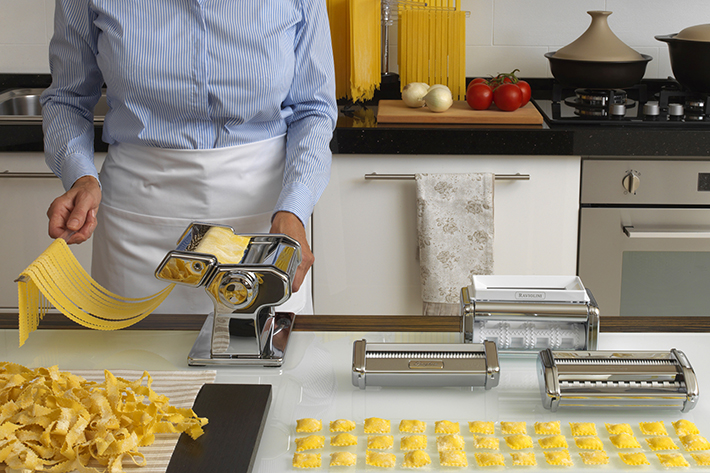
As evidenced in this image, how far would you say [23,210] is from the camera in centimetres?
198

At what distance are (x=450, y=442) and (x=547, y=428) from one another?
0.35ft

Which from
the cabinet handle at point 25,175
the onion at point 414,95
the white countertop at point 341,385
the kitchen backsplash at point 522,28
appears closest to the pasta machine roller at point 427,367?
the white countertop at point 341,385

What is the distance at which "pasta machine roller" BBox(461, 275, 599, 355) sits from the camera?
88 centimetres

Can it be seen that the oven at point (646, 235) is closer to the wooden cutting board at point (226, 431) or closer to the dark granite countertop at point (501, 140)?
the dark granite countertop at point (501, 140)

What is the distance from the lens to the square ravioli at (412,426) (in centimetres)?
74

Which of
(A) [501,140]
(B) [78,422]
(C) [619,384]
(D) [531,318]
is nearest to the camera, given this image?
(B) [78,422]

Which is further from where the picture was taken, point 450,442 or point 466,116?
point 466,116

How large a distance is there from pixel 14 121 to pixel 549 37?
165 cm

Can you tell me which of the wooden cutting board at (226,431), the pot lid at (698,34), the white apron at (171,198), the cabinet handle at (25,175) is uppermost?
the pot lid at (698,34)

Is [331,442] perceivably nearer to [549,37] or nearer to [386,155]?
[386,155]

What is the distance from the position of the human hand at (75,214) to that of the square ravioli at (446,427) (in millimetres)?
540

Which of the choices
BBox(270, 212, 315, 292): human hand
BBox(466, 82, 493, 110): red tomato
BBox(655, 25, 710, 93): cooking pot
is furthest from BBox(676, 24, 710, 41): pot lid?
BBox(270, 212, 315, 292): human hand

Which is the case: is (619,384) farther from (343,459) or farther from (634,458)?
(343,459)

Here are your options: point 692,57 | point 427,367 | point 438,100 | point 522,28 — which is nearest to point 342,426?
point 427,367
